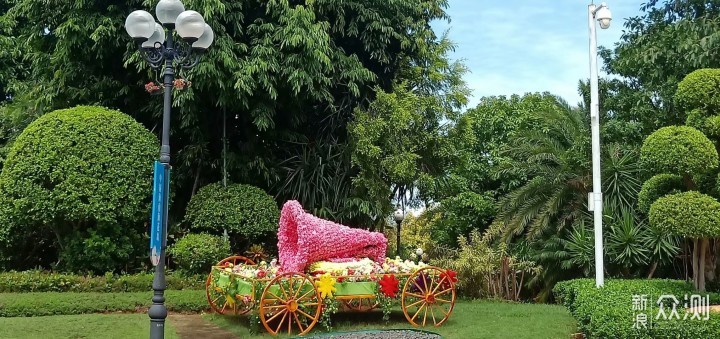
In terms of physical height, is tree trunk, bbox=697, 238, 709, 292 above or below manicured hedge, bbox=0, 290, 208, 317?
above

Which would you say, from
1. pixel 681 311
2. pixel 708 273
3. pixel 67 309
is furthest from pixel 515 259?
pixel 67 309

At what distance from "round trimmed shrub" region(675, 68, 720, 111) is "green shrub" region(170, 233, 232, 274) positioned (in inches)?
324

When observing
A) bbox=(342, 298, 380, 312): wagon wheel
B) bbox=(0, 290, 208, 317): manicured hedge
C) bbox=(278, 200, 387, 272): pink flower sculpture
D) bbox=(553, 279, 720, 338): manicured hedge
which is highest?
→ bbox=(278, 200, 387, 272): pink flower sculpture

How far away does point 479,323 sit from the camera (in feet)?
31.8

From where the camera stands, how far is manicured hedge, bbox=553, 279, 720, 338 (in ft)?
22.3

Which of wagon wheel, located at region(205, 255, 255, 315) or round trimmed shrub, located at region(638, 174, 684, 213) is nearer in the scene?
round trimmed shrub, located at region(638, 174, 684, 213)

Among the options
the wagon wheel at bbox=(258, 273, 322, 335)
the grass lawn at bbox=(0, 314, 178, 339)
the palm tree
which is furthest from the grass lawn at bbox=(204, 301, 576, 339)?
the palm tree

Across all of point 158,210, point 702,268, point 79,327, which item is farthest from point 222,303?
point 702,268

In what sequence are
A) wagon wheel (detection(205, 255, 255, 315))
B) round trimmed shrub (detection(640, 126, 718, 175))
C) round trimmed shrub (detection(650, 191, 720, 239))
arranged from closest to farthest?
round trimmed shrub (detection(650, 191, 720, 239)) < round trimmed shrub (detection(640, 126, 718, 175)) < wagon wheel (detection(205, 255, 255, 315))

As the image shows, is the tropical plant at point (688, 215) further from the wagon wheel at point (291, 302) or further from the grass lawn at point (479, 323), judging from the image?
the wagon wheel at point (291, 302)

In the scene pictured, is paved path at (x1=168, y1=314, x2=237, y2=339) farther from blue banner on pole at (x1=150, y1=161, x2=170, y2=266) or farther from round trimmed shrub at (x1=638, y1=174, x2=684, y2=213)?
round trimmed shrub at (x1=638, y1=174, x2=684, y2=213)

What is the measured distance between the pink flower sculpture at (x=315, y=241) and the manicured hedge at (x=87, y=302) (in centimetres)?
229

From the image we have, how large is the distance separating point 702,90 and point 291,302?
6031 mm

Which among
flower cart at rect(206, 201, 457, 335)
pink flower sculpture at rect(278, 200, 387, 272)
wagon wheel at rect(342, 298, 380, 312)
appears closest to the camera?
flower cart at rect(206, 201, 457, 335)
